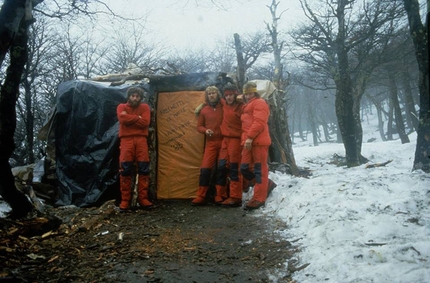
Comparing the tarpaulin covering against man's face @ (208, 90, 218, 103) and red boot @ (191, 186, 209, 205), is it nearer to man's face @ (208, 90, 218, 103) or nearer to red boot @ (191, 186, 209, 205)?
red boot @ (191, 186, 209, 205)

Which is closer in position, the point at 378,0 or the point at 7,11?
the point at 7,11

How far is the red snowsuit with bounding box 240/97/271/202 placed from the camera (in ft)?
16.8

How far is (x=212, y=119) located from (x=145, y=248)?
113 inches

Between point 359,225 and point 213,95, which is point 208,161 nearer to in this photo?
point 213,95

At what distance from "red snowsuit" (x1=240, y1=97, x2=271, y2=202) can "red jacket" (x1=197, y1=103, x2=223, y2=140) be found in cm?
59

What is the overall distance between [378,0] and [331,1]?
1.86 meters

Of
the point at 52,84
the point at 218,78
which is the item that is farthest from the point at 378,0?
the point at 52,84

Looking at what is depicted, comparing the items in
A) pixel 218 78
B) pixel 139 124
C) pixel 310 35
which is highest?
pixel 310 35

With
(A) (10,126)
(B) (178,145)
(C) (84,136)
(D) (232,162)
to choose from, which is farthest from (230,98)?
(A) (10,126)

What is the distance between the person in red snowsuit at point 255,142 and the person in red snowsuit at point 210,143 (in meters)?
0.62

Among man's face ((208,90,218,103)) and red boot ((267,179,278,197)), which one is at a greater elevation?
man's face ((208,90,218,103))

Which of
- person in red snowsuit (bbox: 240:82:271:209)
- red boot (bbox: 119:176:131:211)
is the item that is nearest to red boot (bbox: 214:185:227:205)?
person in red snowsuit (bbox: 240:82:271:209)

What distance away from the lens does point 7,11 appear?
3.46m

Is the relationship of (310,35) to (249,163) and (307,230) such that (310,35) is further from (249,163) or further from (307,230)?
(307,230)
